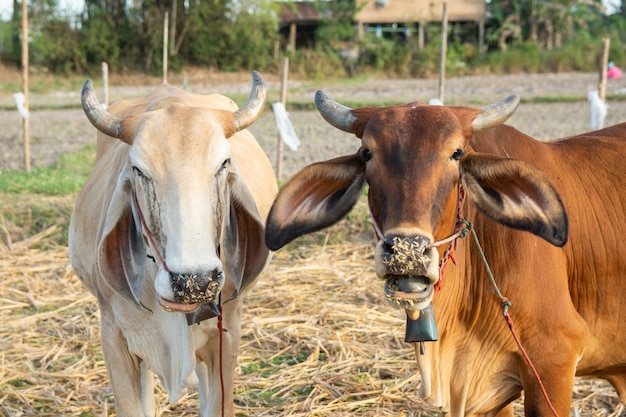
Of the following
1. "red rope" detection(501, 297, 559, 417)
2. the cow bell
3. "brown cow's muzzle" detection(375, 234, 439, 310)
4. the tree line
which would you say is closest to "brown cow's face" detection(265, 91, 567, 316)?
"brown cow's muzzle" detection(375, 234, 439, 310)

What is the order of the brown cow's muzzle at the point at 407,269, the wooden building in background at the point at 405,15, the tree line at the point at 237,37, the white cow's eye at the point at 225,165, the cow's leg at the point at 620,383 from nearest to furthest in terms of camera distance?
the brown cow's muzzle at the point at 407,269 → the white cow's eye at the point at 225,165 → the cow's leg at the point at 620,383 → the tree line at the point at 237,37 → the wooden building in background at the point at 405,15

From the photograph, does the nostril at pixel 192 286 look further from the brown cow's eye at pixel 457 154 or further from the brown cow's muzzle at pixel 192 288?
the brown cow's eye at pixel 457 154

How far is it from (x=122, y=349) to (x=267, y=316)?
186 centimetres

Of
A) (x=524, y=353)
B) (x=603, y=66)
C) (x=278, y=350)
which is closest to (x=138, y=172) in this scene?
(x=524, y=353)

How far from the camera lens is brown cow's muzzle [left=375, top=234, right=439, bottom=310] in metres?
2.37

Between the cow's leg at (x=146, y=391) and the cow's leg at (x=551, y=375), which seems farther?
the cow's leg at (x=146, y=391)

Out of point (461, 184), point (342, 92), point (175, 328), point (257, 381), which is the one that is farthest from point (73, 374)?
point (342, 92)

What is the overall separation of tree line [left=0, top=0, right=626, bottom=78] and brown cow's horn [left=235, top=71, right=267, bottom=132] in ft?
70.2

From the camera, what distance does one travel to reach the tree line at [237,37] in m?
25.4

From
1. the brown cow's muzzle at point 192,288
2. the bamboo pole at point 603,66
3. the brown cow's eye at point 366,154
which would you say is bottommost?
the brown cow's muzzle at point 192,288

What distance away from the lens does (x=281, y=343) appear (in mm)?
4750

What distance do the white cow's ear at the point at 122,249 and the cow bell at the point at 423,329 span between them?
3.78ft

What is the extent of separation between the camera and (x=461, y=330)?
3080mm

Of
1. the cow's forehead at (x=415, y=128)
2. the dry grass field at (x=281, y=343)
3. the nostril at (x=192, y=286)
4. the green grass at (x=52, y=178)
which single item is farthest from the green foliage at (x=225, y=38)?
the nostril at (x=192, y=286)
